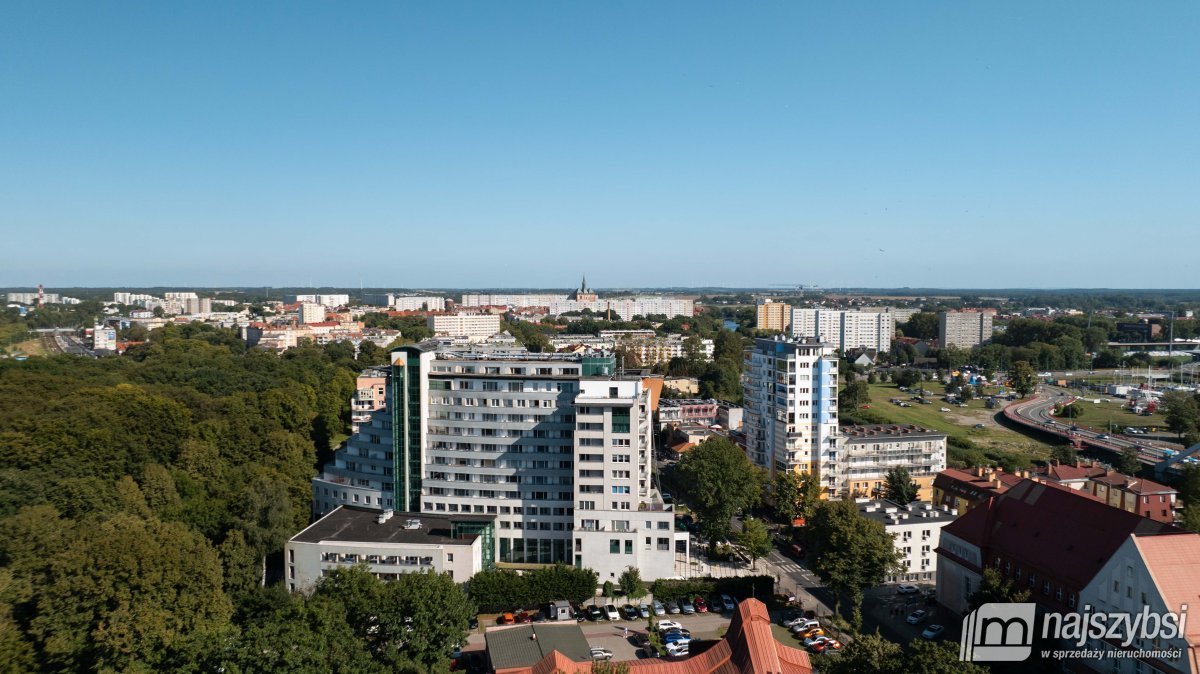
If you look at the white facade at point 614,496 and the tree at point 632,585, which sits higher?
the white facade at point 614,496

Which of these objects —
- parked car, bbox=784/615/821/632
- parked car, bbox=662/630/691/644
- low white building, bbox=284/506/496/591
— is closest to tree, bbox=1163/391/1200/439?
Result: parked car, bbox=784/615/821/632

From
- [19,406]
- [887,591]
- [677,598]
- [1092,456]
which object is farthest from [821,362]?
[19,406]

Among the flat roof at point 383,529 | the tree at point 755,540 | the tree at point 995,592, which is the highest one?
the tree at point 995,592

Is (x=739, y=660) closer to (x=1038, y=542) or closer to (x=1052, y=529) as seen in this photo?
(x=1038, y=542)

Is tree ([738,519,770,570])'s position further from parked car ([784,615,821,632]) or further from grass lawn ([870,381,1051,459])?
grass lawn ([870,381,1051,459])

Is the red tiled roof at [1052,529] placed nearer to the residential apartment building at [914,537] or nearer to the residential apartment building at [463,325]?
the residential apartment building at [914,537]

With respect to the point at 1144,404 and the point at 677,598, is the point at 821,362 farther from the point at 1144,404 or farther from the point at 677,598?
the point at 1144,404

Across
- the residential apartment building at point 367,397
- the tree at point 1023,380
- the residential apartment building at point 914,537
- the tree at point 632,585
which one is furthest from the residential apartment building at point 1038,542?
the tree at point 1023,380

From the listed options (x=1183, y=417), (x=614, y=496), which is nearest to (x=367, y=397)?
(x=614, y=496)
